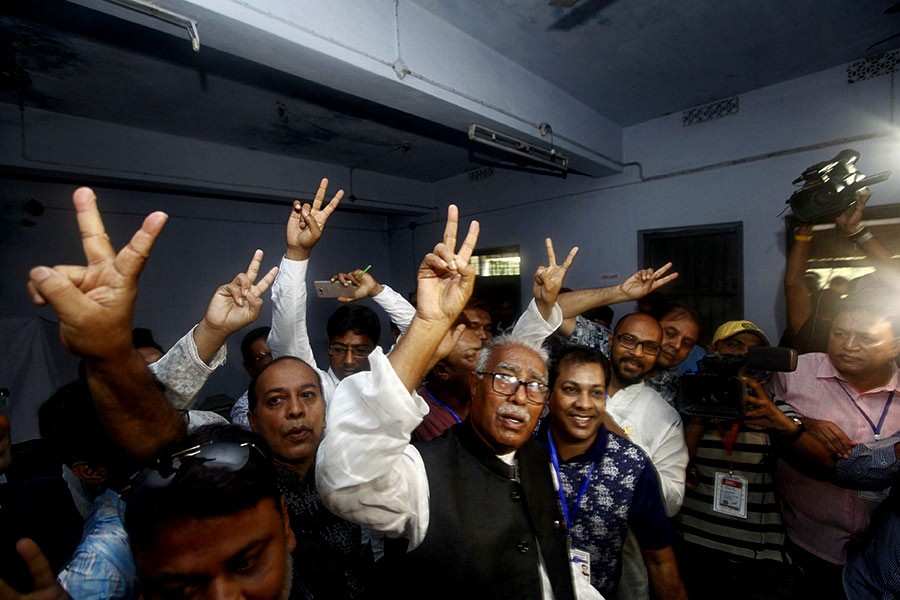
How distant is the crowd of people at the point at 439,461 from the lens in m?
0.99

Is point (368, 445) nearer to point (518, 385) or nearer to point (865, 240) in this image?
point (518, 385)

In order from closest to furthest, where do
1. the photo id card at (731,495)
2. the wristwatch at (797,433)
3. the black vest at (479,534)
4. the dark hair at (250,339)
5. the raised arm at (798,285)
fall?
the black vest at (479,534) < the wristwatch at (797,433) < the photo id card at (731,495) < the raised arm at (798,285) < the dark hair at (250,339)

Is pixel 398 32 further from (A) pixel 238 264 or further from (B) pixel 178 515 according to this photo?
(A) pixel 238 264

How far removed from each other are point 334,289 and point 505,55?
2780 millimetres

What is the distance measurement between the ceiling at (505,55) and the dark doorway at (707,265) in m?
1.56

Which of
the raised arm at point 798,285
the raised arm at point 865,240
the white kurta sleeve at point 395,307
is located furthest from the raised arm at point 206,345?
the raised arm at point 798,285

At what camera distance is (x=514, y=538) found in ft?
4.14

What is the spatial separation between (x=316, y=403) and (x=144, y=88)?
427 centimetres

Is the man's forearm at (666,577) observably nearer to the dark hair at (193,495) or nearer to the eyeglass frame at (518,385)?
the eyeglass frame at (518,385)

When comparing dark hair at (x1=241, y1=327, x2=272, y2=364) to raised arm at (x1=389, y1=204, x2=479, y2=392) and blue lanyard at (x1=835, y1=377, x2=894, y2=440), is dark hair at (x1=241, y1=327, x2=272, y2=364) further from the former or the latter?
blue lanyard at (x1=835, y1=377, x2=894, y2=440)

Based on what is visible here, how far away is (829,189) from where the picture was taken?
9.80 feet

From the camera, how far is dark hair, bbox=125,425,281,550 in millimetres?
960

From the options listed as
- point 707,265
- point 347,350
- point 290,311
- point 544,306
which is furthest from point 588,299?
point 707,265

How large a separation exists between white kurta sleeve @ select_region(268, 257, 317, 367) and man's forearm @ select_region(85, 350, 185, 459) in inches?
40.5
